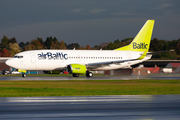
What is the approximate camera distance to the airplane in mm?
52250

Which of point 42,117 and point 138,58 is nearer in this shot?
point 42,117

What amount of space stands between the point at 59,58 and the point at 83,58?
4.73m

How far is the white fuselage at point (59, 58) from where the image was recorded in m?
52.1

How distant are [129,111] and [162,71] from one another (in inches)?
3045

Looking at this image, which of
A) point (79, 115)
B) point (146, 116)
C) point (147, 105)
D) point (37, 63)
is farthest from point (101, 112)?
point (37, 63)

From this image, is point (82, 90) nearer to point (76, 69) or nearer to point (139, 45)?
point (76, 69)

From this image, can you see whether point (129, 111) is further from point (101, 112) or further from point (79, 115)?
point (79, 115)

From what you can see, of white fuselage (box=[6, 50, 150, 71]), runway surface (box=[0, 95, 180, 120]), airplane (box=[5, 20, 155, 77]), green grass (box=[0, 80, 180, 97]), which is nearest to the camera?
runway surface (box=[0, 95, 180, 120])

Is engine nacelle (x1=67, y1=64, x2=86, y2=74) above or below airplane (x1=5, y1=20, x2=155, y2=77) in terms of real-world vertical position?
below

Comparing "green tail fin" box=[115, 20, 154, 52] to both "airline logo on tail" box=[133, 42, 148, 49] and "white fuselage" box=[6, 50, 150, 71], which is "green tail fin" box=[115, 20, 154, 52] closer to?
"airline logo on tail" box=[133, 42, 148, 49]

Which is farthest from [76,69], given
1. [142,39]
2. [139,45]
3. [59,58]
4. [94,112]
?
[94,112]

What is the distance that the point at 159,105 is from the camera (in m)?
→ 17.3

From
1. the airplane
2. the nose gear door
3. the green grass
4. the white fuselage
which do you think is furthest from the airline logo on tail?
the green grass

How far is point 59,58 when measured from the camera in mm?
53500
